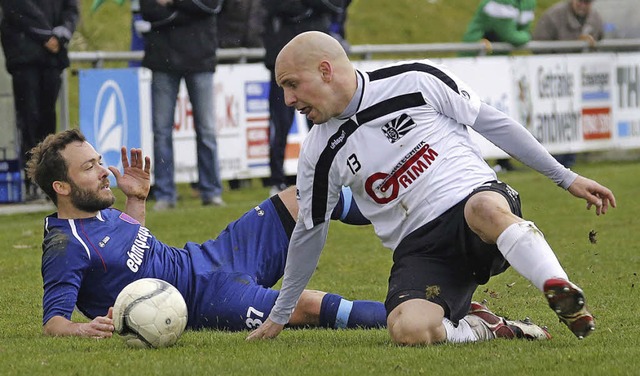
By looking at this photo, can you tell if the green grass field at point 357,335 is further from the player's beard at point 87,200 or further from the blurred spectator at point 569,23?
the blurred spectator at point 569,23

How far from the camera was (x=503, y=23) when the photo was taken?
60.9ft

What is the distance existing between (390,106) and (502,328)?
1.27 meters

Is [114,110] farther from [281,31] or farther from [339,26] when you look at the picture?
[339,26]

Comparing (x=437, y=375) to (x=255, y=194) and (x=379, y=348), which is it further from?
(x=255, y=194)

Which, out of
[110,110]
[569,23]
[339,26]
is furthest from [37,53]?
[569,23]

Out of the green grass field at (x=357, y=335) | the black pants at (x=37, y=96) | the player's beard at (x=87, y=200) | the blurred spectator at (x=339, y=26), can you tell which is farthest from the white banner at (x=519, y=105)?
the player's beard at (x=87, y=200)

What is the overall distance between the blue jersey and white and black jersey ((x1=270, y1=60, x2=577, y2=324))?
70cm

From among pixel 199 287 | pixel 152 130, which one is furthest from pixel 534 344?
pixel 152 130

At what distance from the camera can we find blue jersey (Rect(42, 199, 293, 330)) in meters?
6.85

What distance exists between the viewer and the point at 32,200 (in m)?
13.9

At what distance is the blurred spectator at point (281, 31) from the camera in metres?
14.3

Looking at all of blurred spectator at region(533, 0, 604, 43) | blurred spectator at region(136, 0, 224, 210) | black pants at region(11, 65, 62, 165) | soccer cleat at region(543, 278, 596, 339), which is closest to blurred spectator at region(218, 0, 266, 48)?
blurred spectator at region(136, 0, 224, 210)

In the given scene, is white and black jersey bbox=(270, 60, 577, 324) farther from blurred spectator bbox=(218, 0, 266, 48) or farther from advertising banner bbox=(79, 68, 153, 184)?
blurred spectator bbox=(218, 0, 266, 48)

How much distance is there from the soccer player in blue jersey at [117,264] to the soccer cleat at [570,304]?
180cm
